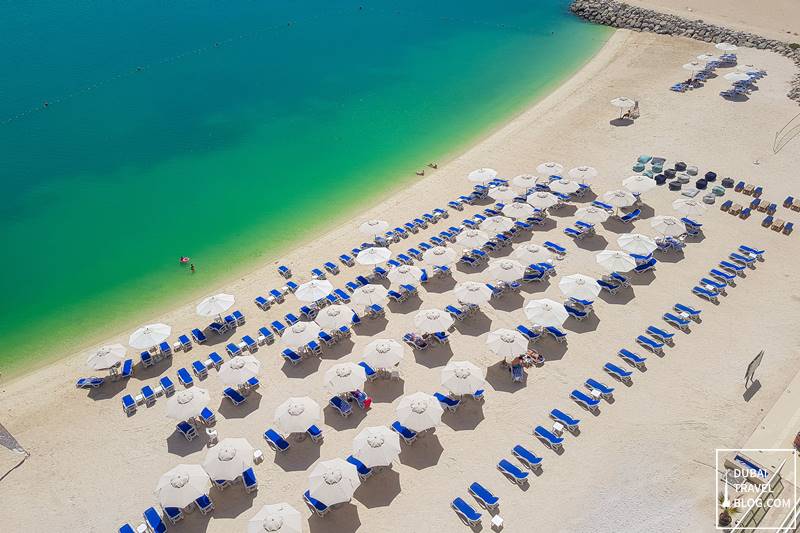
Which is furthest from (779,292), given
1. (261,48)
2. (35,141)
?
(261,48)

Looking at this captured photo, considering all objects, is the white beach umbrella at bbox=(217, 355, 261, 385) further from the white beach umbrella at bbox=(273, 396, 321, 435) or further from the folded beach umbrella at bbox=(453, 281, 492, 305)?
the folded beach umbrella at bbox=(453, 281, 492, 305)

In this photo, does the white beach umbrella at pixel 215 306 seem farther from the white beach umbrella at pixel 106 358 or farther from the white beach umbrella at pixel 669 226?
the white beach umbrella at pixel 669 226

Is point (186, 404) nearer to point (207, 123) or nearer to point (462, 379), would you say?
point (462, 379)

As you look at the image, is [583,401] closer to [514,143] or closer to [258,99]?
[514,143]

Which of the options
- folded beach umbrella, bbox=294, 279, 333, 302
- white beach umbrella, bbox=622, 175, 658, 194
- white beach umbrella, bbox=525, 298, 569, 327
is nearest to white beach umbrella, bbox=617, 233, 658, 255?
white beach umbrella, bbox=622, 175, 658, 194
